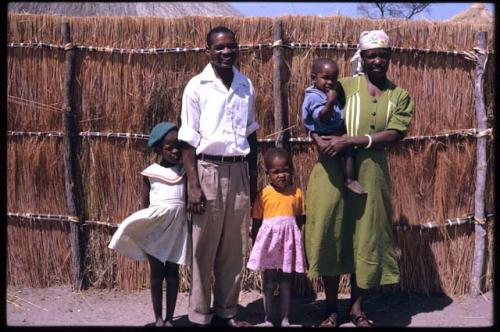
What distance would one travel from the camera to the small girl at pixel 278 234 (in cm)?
421

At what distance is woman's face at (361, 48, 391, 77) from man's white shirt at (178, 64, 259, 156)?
89cm

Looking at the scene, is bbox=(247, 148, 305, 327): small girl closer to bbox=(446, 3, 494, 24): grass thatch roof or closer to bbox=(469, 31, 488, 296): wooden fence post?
bbox=(469, 31, 488, 296): wooden fence post

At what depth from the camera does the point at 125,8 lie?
940 cm

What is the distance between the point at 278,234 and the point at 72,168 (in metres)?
1.93

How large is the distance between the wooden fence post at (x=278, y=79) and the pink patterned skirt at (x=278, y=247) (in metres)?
0.92

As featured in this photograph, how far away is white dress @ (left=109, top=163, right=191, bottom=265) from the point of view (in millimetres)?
4223

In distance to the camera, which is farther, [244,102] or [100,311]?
[100,311]

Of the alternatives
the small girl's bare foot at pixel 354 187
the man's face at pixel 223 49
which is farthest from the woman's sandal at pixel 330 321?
the man's face at pixel 223 49

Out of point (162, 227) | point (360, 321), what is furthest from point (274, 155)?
point (360, 321)

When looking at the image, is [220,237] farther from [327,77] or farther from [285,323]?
[327,77]

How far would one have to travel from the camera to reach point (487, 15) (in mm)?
10195

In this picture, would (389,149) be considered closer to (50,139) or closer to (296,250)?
(296,250)

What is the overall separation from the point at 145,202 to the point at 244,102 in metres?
0.98

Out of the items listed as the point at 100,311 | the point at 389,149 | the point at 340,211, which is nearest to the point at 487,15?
the point at 389,149
